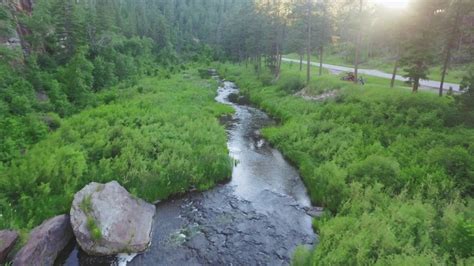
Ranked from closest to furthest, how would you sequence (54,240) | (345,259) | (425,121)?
(345,259) → (54,240) → (425,121)

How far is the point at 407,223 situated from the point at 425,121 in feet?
37.7

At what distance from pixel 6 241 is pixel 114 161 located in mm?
6540

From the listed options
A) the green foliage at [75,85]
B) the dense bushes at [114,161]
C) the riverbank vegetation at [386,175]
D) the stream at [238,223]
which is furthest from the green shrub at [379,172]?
the green foliage at [75,85]

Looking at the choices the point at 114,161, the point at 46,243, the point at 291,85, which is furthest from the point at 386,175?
the point at 291,85

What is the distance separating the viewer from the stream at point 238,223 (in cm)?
1141

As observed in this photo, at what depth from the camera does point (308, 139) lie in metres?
22.2

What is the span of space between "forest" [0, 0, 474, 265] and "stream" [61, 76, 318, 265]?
0.85 metres

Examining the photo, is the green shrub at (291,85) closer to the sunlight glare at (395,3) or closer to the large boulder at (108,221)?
the sunlight glare at (395,3)

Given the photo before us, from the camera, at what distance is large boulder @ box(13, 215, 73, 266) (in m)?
9.54

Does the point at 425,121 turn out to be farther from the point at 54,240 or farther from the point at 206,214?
the point at 54,240

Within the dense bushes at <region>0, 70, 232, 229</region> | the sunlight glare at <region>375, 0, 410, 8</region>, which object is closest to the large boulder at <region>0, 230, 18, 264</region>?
the dense bushes at <region>0, 70, 232, 229</region>

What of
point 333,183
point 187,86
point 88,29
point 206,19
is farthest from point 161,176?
point 206,19

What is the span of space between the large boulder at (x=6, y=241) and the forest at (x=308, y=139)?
0.26 meters

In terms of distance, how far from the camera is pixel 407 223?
35.6 ft
